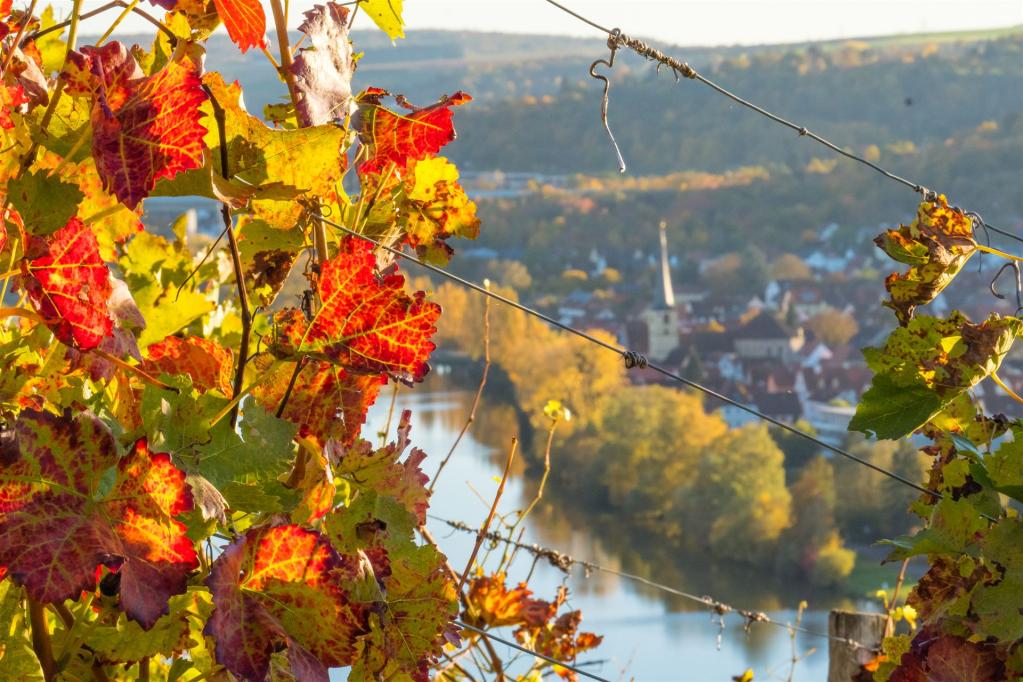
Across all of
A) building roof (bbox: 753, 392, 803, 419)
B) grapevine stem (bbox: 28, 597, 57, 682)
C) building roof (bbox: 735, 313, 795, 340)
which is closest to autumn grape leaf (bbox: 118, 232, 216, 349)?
grapevine stem (bbox: 28, 597, 57, 682)

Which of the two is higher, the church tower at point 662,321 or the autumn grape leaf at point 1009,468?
the autumn grape leaf at point 1009,468

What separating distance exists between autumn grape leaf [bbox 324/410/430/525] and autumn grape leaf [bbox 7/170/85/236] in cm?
14

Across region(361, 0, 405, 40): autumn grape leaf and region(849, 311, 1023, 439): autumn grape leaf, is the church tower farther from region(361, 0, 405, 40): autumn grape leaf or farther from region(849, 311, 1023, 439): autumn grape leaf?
Result: region(361, 0, 405, 40): autumn grape leaf

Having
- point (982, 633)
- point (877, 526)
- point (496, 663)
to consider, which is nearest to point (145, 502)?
point (982, 633)

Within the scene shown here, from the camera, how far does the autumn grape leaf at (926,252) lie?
0.63 m

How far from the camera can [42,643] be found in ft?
1.33

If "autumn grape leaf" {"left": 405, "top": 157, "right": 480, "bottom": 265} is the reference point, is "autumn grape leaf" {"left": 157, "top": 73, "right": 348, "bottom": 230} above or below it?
above

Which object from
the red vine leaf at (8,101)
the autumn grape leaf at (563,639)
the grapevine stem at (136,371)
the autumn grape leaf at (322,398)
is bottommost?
the autumn grape leaf at (563,639)

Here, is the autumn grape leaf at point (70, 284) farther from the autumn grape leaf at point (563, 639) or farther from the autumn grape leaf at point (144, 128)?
the autumn grape leaf at point (563, 639)

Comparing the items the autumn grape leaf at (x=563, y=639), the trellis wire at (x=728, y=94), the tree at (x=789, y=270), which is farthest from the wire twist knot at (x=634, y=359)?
the tree at (x=789, y=270)

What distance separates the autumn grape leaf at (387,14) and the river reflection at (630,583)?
790 cm

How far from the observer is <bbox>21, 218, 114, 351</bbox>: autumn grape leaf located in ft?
1.21

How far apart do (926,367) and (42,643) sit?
425 millimetres

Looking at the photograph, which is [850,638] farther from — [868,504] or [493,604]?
[868,504]
